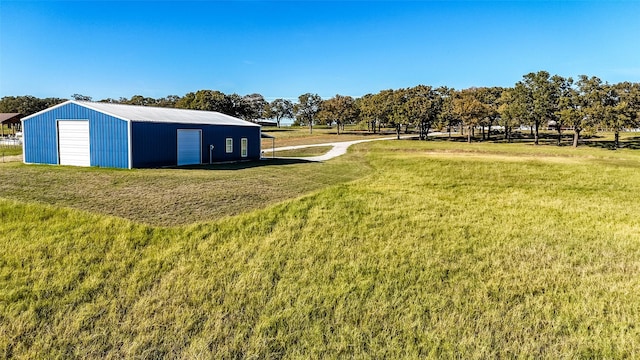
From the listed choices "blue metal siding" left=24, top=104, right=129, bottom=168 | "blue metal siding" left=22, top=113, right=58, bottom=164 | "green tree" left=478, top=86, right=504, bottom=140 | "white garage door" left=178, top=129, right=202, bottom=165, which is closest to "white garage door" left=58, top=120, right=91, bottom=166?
"blue metal siding" left=24, top=104, right=129, bottom=168

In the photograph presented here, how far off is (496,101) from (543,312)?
223 ft

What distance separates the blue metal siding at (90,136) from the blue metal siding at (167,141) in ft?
1.99

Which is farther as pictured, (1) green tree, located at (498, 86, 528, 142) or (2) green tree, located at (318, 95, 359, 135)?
(2) green tree, located at (318, 95, 359, 135)

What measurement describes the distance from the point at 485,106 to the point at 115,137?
55487 mm

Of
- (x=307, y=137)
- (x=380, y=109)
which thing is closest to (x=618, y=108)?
(x=380, y=109)

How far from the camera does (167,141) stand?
21.8 metres

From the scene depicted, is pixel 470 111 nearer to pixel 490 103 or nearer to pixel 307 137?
pixel 490 103

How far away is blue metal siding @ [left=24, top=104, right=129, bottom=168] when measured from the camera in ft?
65.7

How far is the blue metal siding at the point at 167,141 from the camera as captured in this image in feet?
66.5

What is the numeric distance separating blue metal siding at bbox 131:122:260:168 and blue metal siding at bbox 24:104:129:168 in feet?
1.99

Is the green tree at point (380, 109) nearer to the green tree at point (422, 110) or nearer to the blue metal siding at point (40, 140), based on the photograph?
the green tree at point (422, 110)

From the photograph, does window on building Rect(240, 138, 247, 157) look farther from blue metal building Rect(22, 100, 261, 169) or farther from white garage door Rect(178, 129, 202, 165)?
white garage door Rect(178, 129, 202, 165)

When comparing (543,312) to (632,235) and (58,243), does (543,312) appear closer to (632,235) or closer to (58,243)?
(632,235)

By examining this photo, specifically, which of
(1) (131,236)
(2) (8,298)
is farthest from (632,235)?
(2) (8,298)
